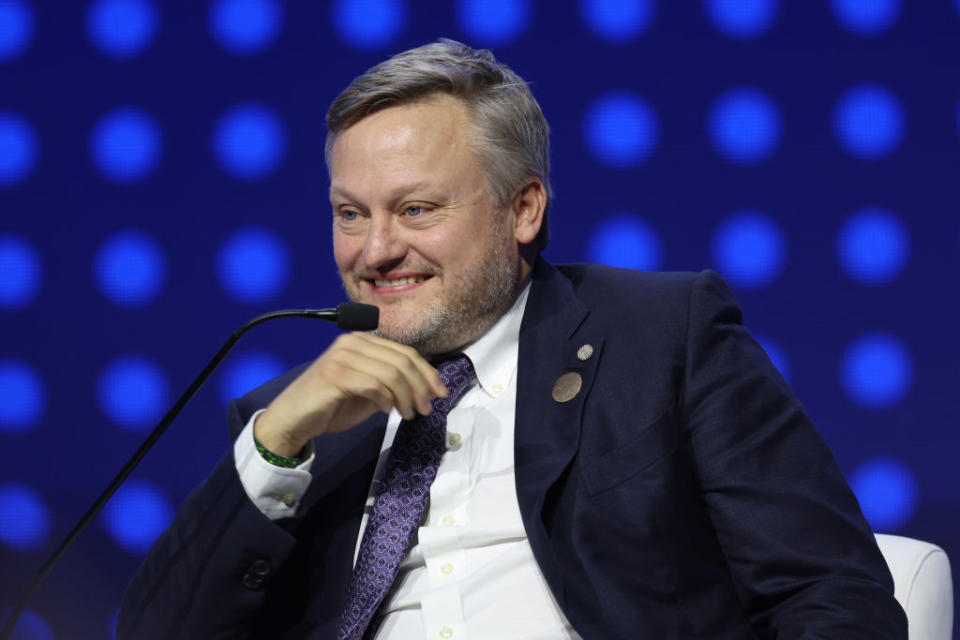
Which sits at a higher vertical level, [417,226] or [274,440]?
[417,226]

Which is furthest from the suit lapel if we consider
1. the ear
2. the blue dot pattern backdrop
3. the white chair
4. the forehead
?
the blue dot pattern backdrop

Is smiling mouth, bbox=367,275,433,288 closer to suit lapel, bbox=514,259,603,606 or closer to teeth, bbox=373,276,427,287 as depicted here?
teeth, bbox=373,276,427,287

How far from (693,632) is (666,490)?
17cm

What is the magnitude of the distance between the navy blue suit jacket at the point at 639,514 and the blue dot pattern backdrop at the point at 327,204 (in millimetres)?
692

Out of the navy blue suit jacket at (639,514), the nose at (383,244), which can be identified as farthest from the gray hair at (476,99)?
the navy blue suit jacket at (639,514)

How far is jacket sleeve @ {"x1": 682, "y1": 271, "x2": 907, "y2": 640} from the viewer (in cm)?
114

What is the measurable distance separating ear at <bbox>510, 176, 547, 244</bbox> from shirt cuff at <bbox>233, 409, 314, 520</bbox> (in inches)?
19.9

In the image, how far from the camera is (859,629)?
1.11 metres

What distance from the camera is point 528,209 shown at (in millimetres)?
1631

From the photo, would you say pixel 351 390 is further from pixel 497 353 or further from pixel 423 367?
pixel 497 353

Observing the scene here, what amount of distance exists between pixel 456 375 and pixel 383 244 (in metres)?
0.22

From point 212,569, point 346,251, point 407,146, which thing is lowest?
point 212,569

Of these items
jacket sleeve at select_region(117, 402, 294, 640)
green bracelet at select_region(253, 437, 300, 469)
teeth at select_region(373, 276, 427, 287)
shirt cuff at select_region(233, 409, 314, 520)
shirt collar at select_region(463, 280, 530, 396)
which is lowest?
jacket sleeve at select_region(117, 402, 294, 640)

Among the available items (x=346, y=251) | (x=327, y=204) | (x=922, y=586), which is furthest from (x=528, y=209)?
(x=922, y=586)
